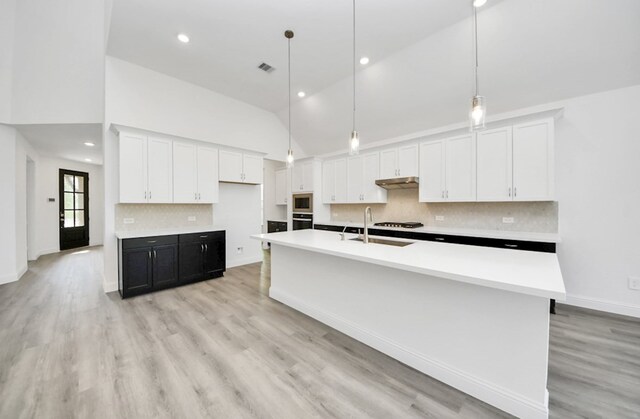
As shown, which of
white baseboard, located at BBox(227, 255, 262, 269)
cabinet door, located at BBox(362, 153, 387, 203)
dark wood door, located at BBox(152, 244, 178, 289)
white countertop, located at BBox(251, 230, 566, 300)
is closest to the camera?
white countertop, located at BBox(251, 230, 566, 300)

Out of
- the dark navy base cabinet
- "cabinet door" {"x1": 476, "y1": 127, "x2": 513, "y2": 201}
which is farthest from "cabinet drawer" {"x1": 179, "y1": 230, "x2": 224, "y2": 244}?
"cabinet door" {"x1": 476, "y1": 127, "x2": 513, "y2": 201}

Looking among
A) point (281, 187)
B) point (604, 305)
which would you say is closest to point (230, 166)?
point (281, 187)

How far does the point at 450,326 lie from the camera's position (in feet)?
5.98

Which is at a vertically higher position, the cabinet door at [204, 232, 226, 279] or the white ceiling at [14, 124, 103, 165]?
the white ceiling at [14, 124, 103, 165]

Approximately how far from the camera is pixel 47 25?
3.94m

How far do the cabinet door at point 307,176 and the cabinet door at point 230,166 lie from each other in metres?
1.64

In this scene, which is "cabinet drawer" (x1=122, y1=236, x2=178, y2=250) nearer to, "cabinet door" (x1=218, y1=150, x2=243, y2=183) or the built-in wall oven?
"cabinet door" (x1=218, y1=150, x2=243, y2=183)

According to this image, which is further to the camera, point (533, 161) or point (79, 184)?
point (79, 184)

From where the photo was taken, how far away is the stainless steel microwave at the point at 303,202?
589cm

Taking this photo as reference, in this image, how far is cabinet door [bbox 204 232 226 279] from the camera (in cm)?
425

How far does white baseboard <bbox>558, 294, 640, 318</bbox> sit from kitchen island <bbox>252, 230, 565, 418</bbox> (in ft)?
6.58

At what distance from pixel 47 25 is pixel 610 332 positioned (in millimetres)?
8752

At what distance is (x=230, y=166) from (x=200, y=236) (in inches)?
58.7

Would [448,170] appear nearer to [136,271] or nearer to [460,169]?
[460,169]
